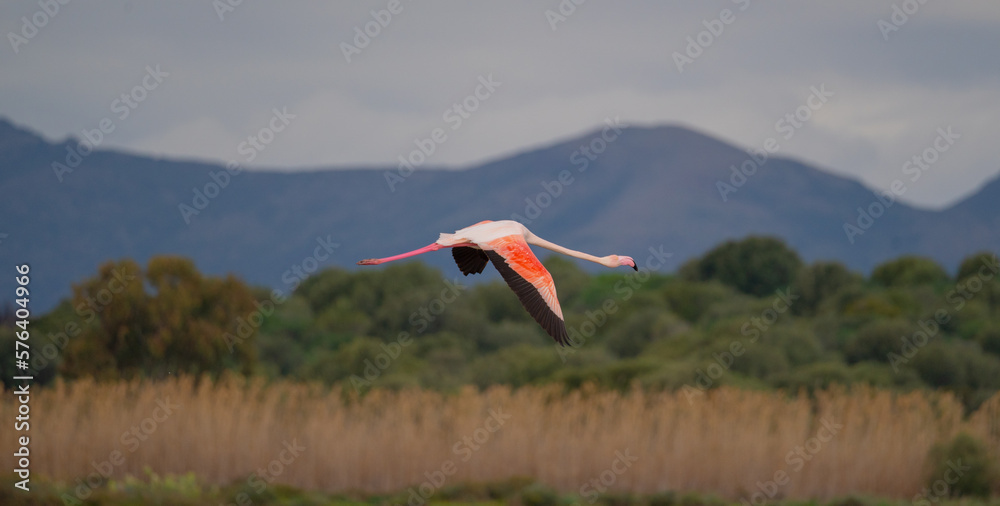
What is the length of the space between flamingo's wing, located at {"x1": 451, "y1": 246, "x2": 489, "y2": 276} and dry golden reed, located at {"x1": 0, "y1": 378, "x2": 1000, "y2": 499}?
8.90m

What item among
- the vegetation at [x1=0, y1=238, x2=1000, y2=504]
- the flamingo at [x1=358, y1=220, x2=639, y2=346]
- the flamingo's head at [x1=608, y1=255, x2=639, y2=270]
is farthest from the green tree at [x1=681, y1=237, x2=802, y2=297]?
the flamingo's head at [x1=608, y1=255, x2=639, y2=270]

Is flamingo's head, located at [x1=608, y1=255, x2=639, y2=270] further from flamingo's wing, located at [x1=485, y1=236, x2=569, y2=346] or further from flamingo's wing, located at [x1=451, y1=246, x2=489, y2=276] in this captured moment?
flamingo's wing, located at [x1=451, y1=246, x2=489, y2=276]

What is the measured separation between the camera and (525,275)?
586 centimetres

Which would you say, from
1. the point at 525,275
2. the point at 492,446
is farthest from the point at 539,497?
the point at 525,275

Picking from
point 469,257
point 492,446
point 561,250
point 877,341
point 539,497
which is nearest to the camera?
point 561,250

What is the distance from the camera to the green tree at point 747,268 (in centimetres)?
4028

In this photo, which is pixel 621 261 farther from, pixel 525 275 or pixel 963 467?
pixel 963 467

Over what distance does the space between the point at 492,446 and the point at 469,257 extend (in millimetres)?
9089

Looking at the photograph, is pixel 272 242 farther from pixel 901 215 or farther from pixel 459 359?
pixel 901 215

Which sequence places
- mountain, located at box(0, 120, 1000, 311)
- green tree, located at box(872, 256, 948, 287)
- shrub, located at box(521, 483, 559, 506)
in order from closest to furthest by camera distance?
shrub, located at box(521, 483, 559, 506) < green tree, located at box(872, 256, 948, 287) < mountain, located at box(0, 120, 1000, 311)

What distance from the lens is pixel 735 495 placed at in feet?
50.8

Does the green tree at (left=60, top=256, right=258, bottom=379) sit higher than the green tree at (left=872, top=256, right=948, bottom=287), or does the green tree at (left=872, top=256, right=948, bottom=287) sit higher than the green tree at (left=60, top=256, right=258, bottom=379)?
the green tree at (left=60, top=256, right=258, bottom=379)

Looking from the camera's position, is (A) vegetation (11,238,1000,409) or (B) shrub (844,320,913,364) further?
(B) shrub (844,320,913,364)

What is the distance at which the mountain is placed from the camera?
84.2m
